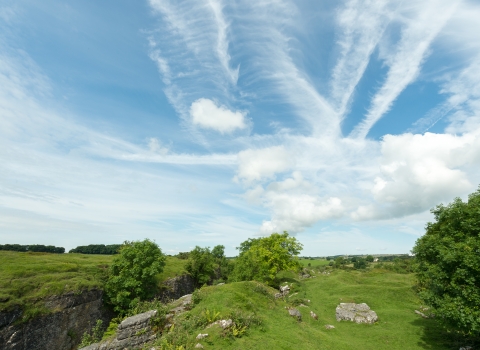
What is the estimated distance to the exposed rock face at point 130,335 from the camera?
21.0 metres

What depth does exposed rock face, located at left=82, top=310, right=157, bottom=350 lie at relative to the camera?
68.9ft

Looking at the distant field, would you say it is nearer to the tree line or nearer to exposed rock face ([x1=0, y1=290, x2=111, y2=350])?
exposed rock face ([x1=0, y1=290, x2=111, y2=350])

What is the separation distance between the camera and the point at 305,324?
2930 cm

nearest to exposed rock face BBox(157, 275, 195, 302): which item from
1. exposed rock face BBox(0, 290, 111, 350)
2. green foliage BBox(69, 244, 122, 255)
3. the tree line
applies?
exposed rock face BBox(0, 290, 111, 350)

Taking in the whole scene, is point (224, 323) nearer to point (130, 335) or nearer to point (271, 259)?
point (130, 335)

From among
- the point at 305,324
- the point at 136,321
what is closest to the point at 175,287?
the point at 305,324

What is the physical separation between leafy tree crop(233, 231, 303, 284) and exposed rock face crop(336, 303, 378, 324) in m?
15.8

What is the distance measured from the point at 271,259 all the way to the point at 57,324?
121 feet

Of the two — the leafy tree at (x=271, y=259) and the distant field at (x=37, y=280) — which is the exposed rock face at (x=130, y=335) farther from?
the leafy tree at (x=271, y=259)

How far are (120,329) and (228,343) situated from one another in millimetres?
9890

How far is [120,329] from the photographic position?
21625 millimetres

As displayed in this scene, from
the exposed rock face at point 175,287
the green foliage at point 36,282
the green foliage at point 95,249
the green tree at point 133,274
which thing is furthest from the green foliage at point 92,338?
the green foliage at point 95,249

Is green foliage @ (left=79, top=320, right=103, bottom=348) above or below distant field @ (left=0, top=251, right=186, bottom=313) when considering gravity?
below

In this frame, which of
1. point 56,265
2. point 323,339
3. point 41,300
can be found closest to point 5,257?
point 56,265
